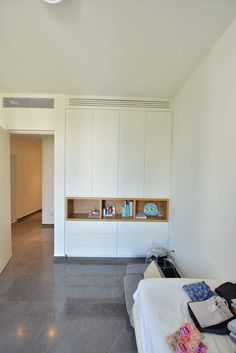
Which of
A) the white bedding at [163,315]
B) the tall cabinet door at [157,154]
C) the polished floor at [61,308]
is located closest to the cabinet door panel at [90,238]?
the polished floor at [61,308]

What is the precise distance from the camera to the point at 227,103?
66.9 inches

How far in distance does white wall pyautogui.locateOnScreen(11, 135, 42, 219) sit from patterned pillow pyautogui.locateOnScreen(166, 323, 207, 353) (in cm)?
535

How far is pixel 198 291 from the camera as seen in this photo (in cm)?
145

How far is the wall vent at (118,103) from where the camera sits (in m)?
3.25

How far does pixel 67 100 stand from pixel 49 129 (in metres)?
0.56

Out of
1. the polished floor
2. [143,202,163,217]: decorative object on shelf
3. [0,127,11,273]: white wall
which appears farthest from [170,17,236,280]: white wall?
[0,127,11,273]: white wall

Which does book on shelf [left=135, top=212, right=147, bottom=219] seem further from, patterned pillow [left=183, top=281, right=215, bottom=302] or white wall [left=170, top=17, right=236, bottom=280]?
patterned pillow [left=183, top=281, right=215, bottom=302]

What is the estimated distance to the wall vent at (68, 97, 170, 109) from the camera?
3.25 meters

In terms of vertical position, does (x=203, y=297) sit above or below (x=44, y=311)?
Result: above

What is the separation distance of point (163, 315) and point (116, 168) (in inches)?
91.6

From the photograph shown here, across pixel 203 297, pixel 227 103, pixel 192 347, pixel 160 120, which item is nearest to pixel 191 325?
pixel 192 347

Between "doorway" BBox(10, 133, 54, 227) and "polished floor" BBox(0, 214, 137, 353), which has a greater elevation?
"doorway" BBox(10, 133, 54, 227)

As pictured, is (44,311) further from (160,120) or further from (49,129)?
(160,120)

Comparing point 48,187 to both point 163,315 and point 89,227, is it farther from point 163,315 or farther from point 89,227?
point 163,315
